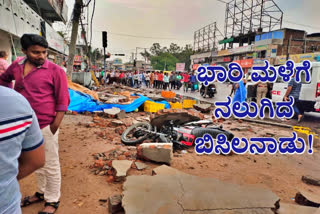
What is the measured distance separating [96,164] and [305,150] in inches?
175

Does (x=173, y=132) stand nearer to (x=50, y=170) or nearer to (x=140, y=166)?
(x=140, y=166)

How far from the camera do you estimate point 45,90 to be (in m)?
2.09

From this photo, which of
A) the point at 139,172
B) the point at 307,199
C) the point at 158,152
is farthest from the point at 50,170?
the point at 307,199

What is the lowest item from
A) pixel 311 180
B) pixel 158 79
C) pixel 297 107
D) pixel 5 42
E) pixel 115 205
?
pixel 311 180

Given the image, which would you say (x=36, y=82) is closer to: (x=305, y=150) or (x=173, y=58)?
(x=305, y=150)

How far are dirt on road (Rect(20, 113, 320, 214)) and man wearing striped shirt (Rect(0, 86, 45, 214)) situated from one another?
5.51ft

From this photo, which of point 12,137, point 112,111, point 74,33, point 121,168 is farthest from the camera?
point 74,33

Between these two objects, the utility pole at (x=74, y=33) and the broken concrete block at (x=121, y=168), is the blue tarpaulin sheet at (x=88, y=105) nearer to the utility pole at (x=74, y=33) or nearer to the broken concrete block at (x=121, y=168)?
the utility pole at (x=74, y=33)

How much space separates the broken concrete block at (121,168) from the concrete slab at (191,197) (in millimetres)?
415

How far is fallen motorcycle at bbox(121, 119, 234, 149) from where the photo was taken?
14.8ft

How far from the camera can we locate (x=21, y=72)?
206cm

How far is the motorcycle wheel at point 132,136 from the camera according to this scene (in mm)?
4520

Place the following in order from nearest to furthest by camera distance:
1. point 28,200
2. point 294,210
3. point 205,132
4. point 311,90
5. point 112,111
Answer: point 294,210
point 28,200
point 205,132
point 112,111
point 311,90

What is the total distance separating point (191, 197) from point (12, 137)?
1821 mm
